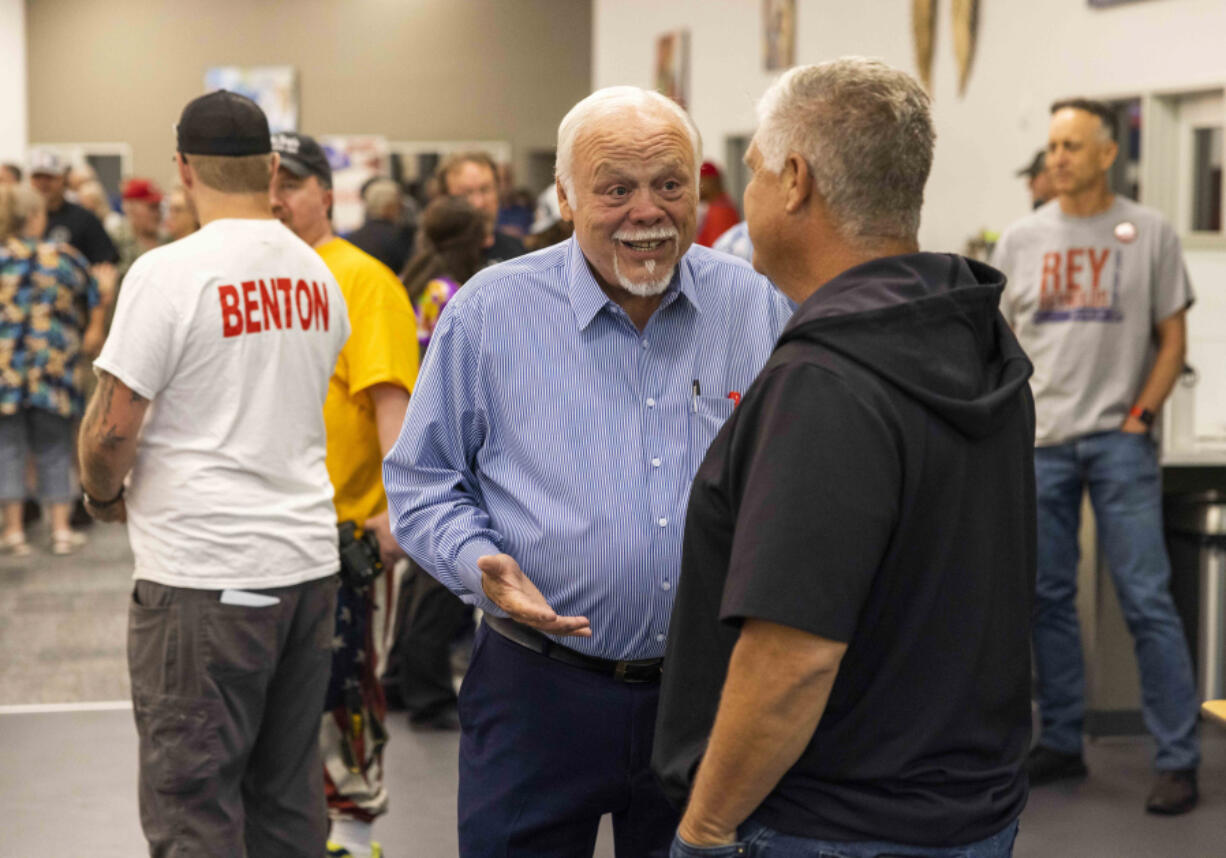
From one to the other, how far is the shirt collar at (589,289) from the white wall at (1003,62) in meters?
2.93

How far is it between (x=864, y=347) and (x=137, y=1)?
20.4 meters

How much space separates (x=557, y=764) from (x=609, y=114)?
910 mm

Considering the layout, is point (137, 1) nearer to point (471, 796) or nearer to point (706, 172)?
point (706, 172)

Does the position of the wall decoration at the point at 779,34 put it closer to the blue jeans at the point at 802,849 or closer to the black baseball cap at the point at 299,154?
the black baseball cap at the point at 299,154

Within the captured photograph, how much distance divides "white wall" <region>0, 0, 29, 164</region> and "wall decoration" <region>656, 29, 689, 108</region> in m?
9.00

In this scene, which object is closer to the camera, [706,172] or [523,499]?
[523,499]

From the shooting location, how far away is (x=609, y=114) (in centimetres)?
208

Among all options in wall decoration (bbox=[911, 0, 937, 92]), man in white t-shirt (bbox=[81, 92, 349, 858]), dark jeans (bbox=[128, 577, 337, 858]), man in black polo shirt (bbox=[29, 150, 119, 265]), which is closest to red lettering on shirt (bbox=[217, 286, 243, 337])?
man in white t-shirt (bbox=[81, 92, 349, 858])

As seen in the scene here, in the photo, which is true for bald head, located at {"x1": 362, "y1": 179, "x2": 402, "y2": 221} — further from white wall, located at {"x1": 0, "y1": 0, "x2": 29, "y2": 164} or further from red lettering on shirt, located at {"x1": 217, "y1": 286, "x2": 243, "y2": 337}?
white wall, located at {"x1": 0, "y1": 0, "x2": 29, "y2": 164}

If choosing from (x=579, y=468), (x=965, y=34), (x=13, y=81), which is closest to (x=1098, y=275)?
(x=579, y=468)

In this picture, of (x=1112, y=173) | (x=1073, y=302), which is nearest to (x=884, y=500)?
(x=1073, y=302)

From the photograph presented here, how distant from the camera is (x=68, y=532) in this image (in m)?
7.82

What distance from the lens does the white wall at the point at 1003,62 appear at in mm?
6801

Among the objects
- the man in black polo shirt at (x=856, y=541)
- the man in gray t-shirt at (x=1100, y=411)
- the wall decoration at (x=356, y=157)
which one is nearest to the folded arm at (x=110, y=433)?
the man in black polo shirt at (x=856, y=541)
